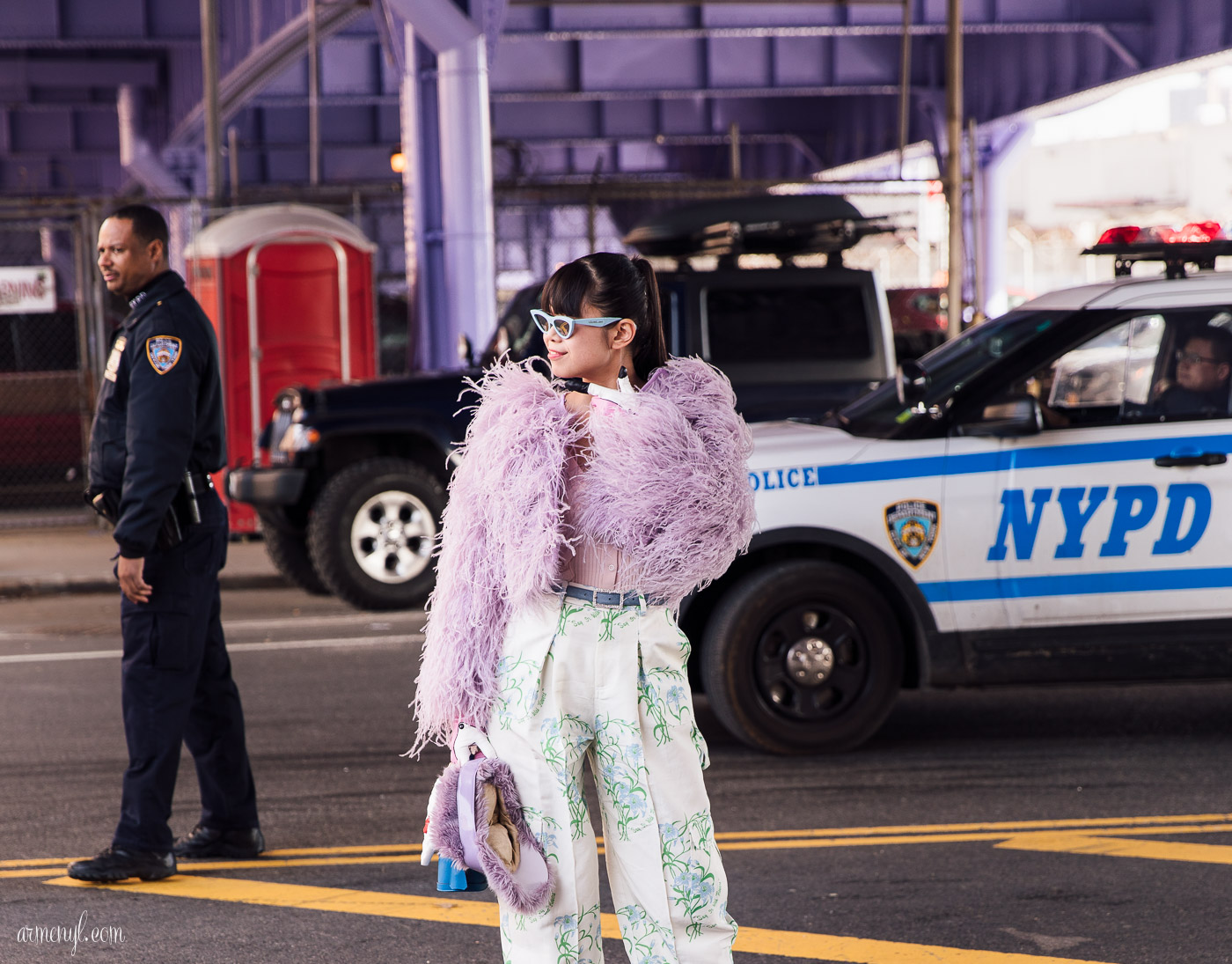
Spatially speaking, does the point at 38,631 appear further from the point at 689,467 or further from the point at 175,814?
the point at 689,467

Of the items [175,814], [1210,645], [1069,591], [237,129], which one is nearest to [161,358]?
[175,814]

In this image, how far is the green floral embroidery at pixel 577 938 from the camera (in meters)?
3.20

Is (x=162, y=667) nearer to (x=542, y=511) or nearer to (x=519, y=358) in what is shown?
(x=542, y=511)

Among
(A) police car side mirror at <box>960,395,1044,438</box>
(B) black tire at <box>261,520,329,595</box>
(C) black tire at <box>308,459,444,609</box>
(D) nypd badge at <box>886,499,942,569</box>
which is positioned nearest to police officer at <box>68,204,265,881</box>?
(D) nypd badge at <box>886,499,942,569</box>

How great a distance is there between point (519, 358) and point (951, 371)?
3899 mm

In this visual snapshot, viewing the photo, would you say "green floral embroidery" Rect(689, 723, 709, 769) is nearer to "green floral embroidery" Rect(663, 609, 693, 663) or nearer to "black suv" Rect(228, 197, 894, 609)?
"green floral embroidery" Rect(663, 609, 693, 663)

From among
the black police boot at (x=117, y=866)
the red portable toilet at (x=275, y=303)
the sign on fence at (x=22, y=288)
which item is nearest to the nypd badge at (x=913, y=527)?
the black police boot at (x=117, y=866)

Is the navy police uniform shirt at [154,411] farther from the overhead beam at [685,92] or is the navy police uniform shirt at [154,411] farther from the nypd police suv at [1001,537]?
the overhead beam at [685,92]

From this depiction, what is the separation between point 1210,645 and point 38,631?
712 centimetres

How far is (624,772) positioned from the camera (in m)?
3.25

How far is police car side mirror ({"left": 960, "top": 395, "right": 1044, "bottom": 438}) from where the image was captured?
20.5ft

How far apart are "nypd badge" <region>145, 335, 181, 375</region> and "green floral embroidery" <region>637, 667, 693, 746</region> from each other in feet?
7.54

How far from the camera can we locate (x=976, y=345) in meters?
6.71

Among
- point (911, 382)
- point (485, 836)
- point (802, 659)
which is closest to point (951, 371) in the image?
point (911, 382)
